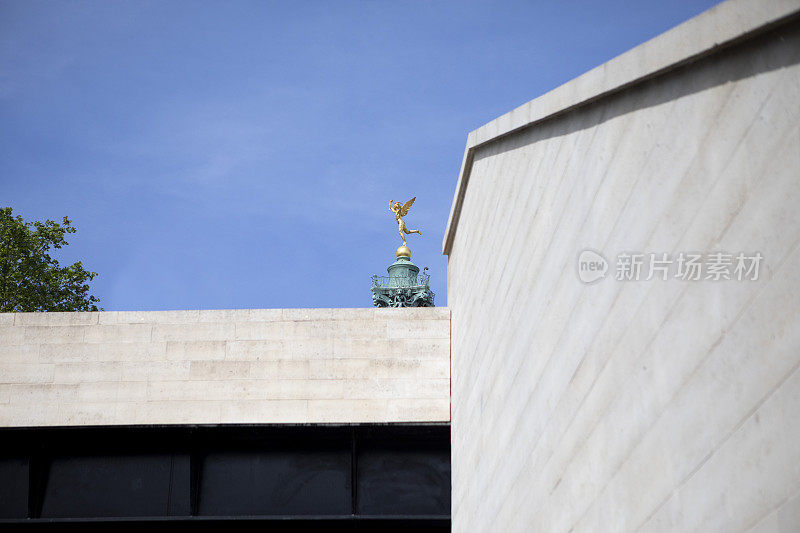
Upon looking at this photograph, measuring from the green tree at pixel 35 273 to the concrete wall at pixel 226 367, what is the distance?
21668mm

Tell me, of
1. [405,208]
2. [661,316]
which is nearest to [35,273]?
[405,208]

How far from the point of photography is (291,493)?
535 inches

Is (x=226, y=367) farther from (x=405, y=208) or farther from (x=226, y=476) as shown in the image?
(x=405, y=208)

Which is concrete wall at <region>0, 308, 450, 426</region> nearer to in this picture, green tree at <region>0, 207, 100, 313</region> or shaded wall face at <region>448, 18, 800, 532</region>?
shaded wall face at <region>448, 18, 800, 532</region>

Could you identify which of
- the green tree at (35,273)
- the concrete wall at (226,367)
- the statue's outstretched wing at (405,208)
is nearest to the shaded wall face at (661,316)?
the concrete wall at (226,367)

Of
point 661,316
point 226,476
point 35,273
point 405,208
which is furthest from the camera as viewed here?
point 405,208

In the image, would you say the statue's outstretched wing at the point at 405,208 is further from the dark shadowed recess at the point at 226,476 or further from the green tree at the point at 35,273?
the dark shadowed recess at the point at 226,476

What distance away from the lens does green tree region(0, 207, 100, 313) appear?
3331 centimetres

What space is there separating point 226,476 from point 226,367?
6.35ft

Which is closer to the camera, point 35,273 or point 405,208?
point 35,273

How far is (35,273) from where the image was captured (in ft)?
112

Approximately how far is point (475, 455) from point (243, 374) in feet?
15.4

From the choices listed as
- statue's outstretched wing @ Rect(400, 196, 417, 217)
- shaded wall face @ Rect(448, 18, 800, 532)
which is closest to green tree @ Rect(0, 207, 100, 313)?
statue's outstretched wing @ Rect(400, 196, 417, 217)

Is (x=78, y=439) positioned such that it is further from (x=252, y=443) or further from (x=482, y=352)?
(x=482, y=352)
